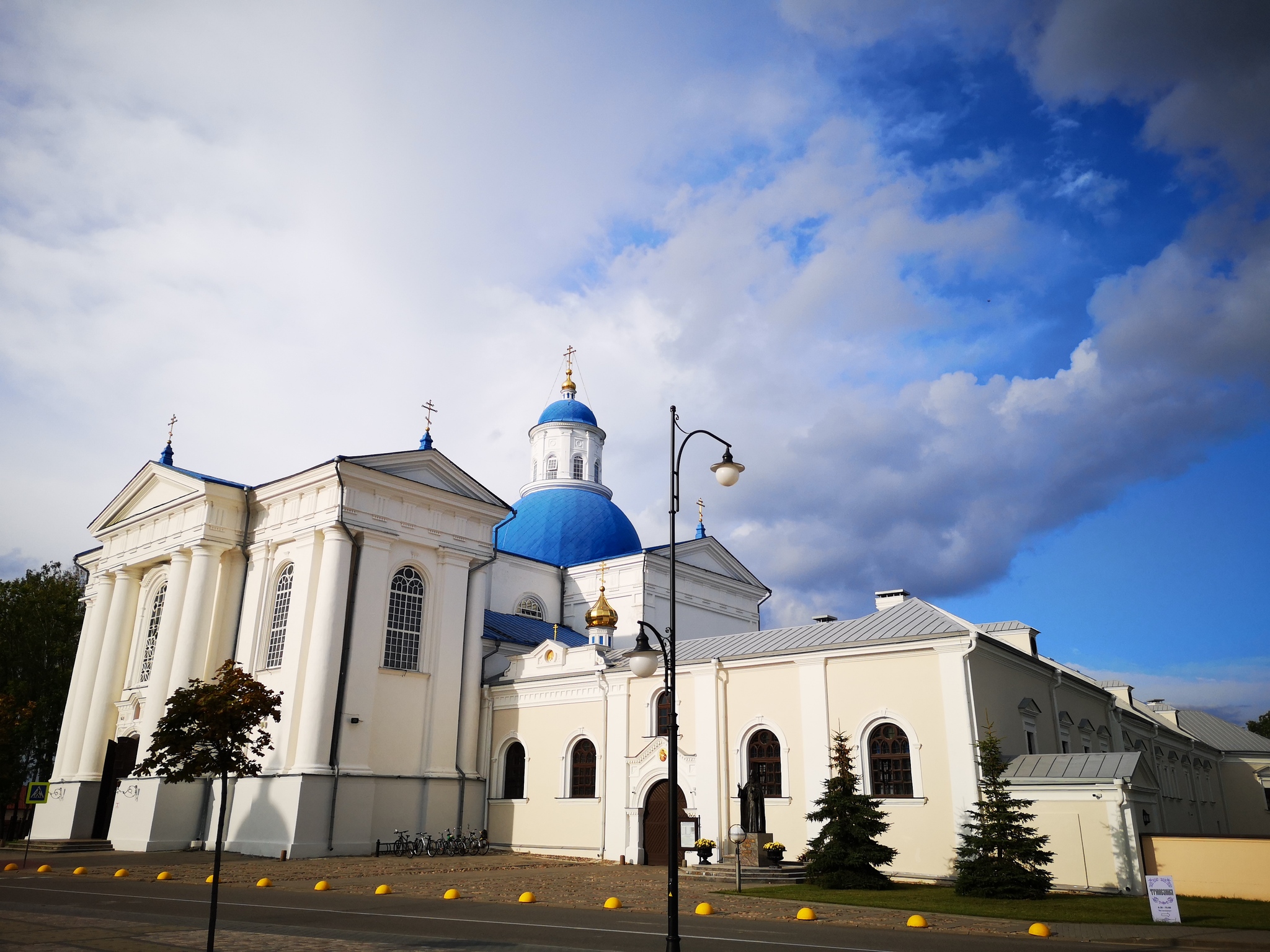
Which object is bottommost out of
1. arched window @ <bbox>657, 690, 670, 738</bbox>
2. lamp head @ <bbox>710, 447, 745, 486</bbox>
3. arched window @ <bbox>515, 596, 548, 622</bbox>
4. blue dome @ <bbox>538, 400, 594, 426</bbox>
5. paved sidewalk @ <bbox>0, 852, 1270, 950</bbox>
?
paved sidewalk @ <bbox>0, 852, 1270, 950</bbox>

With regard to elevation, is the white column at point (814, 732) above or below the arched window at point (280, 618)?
below

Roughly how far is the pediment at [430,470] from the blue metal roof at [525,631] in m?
5.22

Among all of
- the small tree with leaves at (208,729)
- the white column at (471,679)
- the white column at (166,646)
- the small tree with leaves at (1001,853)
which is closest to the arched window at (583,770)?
the white column at (471,679)

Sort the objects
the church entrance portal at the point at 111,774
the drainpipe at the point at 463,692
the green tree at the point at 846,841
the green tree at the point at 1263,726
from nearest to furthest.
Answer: the green tree at the point at 846,841
the drainpipe at the point at 463,692
the church entrance portal at the point at 111,774
the green tree at the point at 1263,726

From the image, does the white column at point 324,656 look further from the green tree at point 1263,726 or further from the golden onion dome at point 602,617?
the green tree at point 1263,726

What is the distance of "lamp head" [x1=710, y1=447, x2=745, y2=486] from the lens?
41.9 feet

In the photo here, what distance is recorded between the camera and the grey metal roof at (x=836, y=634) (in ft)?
77.4

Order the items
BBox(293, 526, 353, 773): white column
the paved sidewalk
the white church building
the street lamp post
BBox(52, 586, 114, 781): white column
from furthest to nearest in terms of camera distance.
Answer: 1. BBox(52, 586, 114, 781): white column
2. BBox(293, 526, 353, 773): white column
3. the white church building
4. the paved sidewalk
5. the street lamp post

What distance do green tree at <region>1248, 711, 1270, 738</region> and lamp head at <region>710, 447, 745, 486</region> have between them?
254 feet

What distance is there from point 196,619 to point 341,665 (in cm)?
594

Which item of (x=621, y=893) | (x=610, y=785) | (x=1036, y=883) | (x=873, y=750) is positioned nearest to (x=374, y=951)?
(x=621, y=893)

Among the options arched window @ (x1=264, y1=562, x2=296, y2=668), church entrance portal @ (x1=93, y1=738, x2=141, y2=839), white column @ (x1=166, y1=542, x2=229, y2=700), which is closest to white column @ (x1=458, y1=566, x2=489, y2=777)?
arched window @ (x1=264, y1=562, x2=296, y2=668)

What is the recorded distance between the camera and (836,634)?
1007 inches

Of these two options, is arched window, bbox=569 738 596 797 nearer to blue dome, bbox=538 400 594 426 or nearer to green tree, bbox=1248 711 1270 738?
blue dome, bbox=538 400 594 426
